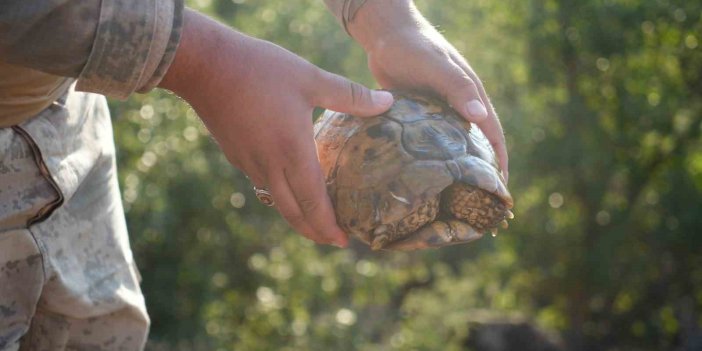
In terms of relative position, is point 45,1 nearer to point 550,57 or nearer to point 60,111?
point 60,111

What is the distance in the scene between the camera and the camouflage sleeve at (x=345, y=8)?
214 centimetres

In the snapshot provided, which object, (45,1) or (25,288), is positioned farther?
(25,288)

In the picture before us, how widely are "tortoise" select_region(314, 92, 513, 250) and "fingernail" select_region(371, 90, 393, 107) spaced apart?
80 mm

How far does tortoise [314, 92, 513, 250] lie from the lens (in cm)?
194

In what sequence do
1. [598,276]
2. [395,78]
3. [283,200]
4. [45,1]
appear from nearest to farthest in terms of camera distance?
[45,1]
[283,200]
[395,78]
[598,276]

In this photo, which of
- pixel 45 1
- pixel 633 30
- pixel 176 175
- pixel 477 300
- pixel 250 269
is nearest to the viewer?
pixel 45 1

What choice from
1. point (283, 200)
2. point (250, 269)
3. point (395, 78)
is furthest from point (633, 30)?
point (283, 200)

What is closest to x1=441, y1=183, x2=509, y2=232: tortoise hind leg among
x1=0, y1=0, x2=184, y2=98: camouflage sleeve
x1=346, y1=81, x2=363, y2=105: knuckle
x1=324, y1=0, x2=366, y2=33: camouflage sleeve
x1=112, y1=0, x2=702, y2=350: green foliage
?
x1=346, y1=81, x2=363, y2=105: knuckle

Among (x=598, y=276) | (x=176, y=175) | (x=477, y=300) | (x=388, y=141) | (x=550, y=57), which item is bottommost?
(x=477, y=300)

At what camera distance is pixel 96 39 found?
1.56m

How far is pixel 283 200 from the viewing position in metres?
1.78

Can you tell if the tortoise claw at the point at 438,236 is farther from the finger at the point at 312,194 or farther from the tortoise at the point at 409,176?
the finger at the point at 312,194

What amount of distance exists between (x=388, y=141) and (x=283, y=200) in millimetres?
285

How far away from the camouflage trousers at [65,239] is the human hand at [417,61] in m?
0.59
